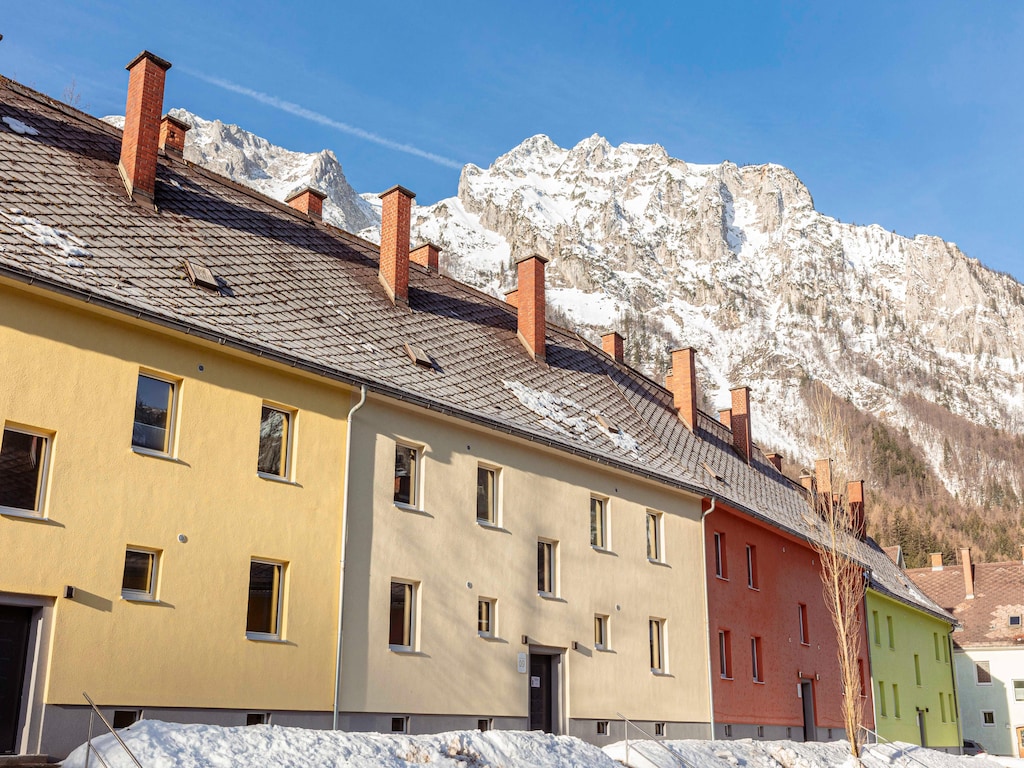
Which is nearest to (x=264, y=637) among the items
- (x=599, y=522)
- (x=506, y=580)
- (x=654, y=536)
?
(x=506, y=580)

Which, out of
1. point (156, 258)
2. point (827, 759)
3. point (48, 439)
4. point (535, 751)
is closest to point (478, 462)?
point (535, 751)

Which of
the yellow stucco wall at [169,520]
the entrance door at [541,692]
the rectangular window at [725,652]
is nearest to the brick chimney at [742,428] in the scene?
the rectangular window at [725,652]

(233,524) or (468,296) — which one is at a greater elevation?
(468,296)

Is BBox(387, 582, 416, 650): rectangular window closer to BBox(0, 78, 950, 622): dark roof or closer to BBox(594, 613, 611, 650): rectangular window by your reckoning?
BBox(0, 78, 950, 622): dark roof

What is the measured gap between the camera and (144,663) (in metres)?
15.2

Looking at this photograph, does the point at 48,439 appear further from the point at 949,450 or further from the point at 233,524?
the point at 949,450

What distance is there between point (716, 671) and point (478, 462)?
433 inches

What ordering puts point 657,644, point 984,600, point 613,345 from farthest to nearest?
1. point 984,600
2. point 613,345
3. point 657,644

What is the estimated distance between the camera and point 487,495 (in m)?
22.6

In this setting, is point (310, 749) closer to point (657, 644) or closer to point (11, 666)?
point (11, 666)

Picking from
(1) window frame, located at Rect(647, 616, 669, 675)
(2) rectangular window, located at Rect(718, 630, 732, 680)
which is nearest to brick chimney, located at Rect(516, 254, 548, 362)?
(1) window frame, located at Rect(647, 616, 669, 675)

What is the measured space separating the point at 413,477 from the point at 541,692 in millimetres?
6006

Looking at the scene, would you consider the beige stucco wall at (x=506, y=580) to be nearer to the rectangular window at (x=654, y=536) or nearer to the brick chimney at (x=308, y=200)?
the rectangular window at (x=654, y=536)

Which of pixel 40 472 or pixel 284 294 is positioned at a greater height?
pixel 284 294
